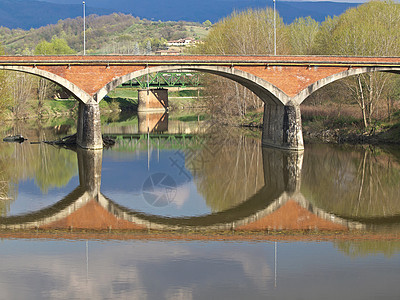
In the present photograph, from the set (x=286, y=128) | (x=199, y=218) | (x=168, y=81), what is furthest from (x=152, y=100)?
(x=199, y=218)

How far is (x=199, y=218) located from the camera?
2273cm

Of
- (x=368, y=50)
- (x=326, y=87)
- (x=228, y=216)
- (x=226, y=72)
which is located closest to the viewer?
(x=228, y=216)

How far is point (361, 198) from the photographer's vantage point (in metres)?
26.7

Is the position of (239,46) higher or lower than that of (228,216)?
higher

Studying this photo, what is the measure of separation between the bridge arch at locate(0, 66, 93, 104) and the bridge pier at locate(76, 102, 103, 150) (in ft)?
1.93

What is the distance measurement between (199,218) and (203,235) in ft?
8.57

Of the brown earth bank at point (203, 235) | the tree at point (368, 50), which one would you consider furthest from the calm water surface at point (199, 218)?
the tree at point (368, 50)

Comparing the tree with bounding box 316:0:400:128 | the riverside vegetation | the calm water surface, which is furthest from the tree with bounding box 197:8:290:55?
the calm water surface

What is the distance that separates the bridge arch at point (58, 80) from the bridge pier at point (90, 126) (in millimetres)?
588

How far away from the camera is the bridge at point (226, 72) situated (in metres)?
38.9

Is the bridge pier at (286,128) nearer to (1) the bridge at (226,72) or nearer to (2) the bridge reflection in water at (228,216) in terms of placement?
(1) the bridge at (226,72)

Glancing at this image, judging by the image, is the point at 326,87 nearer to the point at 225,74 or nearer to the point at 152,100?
the point at 225,74

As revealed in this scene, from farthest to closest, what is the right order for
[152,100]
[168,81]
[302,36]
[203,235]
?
1. [152,100]
2. [168,81]
3. [302,36]
4. [203,235]

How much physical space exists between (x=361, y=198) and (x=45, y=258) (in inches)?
592
